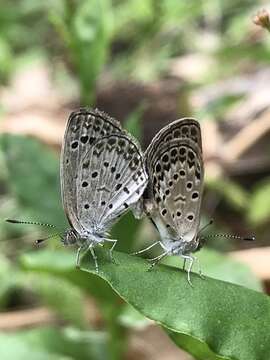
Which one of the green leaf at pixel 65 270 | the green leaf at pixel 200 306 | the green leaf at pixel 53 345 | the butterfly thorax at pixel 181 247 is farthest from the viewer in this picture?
the green leaf at pixel 53 345

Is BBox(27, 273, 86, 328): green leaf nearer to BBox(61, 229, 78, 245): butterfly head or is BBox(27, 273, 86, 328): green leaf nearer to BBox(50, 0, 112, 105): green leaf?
BBox(50, 0, 112, 105): green leaf

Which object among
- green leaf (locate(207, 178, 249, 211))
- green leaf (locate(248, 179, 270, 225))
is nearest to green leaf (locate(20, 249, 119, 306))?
green leaf (locate(248, 179, 270, 225))

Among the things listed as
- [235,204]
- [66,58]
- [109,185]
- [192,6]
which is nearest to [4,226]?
[235,204]

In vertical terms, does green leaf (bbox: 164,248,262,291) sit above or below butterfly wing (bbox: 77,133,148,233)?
below

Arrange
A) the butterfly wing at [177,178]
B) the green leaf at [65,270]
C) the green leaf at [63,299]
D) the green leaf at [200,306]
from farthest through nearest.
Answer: the green leaf at [63,299] → the green leaf at [65,270] → the butterfly wing at [177,178] → the green leaf at [200,306]

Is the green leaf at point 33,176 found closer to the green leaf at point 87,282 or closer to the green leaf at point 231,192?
the green leaf at point 87,282

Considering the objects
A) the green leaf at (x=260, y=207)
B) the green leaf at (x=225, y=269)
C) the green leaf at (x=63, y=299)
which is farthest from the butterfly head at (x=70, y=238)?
the green leaf at (x=260, y=207)

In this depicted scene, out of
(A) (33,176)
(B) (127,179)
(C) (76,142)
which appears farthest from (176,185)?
(A) (33,176)

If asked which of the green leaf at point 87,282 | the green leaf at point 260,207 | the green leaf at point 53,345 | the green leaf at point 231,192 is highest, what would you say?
the green leaf at point 87,282
